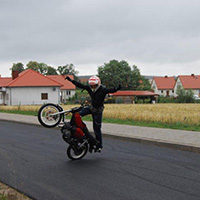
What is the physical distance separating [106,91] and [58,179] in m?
2.21

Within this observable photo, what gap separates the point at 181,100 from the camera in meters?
53.4

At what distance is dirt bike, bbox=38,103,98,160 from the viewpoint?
21.0ft

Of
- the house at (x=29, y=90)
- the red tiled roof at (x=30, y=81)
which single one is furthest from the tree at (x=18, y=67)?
the red tiled roof at (x=30, y=81)

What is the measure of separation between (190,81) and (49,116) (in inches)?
3602

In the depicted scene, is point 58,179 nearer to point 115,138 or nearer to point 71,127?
point 71,127

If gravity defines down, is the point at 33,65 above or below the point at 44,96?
above

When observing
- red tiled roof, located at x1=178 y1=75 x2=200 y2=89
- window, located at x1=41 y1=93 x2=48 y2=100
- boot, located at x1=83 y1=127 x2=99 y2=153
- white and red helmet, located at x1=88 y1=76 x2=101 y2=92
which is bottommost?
boot, located at x1=83 y1=127 x2=99 y2=153

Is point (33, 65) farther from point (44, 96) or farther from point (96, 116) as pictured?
point (96, 116)

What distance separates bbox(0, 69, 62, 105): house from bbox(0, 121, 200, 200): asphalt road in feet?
144

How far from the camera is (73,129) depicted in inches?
252

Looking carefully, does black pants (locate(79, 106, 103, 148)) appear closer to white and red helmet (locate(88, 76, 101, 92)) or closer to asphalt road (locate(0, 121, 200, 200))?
white and red helmet (locate(88, 76, 101, 92))

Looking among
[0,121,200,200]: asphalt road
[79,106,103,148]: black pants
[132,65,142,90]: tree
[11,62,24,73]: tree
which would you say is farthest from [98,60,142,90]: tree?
[79,106,103,148]: black pants

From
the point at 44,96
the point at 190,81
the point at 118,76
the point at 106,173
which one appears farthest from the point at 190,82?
the point at 106,173

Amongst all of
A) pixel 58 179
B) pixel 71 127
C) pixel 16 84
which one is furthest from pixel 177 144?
pixel 16 84
